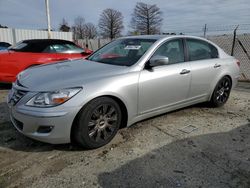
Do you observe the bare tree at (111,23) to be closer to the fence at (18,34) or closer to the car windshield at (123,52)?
the fence at (18,34)

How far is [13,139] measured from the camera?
3.83 meters

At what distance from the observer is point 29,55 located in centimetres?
700

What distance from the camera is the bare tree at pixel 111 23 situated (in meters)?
57.8

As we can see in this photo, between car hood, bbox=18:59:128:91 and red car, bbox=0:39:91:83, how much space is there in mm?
3111

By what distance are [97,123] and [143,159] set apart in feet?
2.47

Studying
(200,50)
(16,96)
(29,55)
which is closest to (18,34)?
(29,55)

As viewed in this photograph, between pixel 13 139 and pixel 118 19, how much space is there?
57832 millimetres

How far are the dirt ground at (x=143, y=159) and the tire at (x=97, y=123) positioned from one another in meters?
0.15

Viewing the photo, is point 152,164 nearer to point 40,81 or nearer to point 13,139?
point 40,81

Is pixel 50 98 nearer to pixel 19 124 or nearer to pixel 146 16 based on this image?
pixel 19 124

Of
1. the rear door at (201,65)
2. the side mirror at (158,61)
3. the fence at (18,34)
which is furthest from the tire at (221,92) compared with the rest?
the fence at (18,34)

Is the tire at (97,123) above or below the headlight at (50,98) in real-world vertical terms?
below

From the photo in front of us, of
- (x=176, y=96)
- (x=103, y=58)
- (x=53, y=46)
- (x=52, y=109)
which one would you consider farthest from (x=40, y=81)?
(x=53, y=46)

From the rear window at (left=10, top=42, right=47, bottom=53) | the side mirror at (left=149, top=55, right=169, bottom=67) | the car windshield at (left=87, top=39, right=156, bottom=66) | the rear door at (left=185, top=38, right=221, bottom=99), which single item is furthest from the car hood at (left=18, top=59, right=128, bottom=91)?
the rear window at (left=10, top=42, right=47, bottom=53)
